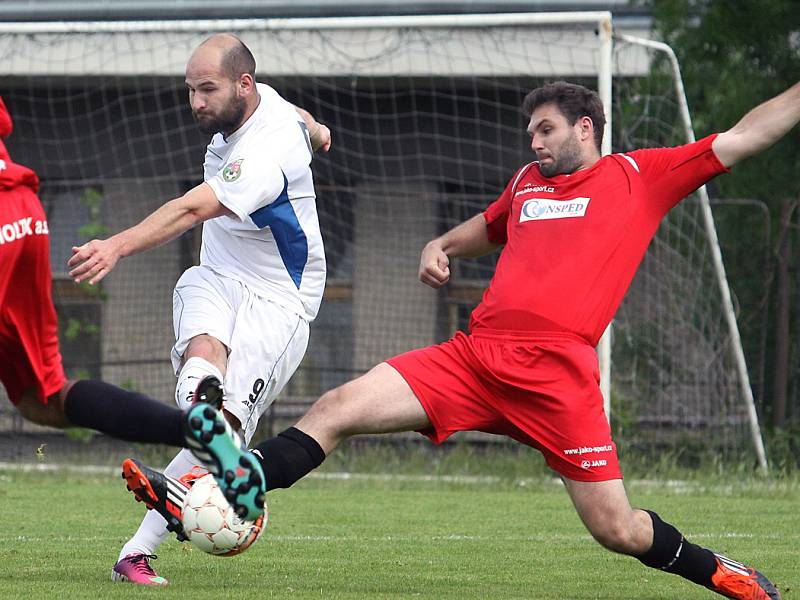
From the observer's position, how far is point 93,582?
5590mm

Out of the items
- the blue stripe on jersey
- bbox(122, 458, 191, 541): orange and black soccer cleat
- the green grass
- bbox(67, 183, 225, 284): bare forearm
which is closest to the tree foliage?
the green grass

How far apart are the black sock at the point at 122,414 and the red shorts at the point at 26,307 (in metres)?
0.12

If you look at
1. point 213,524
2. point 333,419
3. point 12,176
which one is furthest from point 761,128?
point 12,176

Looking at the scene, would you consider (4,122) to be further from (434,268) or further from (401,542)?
(401,542)

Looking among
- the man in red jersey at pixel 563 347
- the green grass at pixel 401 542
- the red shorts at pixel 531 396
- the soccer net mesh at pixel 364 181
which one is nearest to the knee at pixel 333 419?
the man in red jersey at pixel 563 347

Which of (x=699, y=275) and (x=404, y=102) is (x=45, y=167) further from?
(x=699, y=275)

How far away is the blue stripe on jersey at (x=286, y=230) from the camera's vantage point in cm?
598

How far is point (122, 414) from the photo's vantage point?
5.05 m

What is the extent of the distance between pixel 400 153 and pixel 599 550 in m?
8.23

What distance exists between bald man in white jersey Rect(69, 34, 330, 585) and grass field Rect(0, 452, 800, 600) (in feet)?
1.47

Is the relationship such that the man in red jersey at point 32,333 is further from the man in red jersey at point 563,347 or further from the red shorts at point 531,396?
the red shorts at point 531,396

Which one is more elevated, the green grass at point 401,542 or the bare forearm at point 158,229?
the bare forearm at point 158,229

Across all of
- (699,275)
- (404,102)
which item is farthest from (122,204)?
(699,275)

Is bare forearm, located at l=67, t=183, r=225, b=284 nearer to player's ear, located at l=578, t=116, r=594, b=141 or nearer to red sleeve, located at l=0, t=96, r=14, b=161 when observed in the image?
red sleeve, located at l=0, t=96, r=14, b=161
